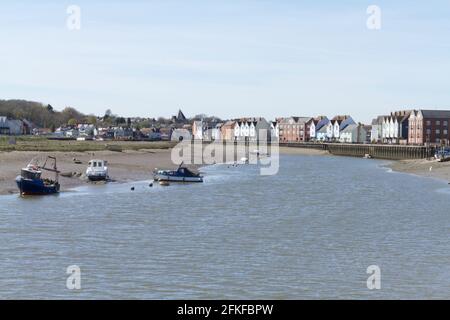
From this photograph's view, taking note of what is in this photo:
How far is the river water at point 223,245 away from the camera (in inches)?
Answer: 816

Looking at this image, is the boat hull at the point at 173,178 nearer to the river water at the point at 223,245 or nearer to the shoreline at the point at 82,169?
the shoreline at the point at 82,169

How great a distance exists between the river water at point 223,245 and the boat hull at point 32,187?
2.65 feet

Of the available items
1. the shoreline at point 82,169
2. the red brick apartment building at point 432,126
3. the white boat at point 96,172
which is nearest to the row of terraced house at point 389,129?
the red brick apartment building at point 432,126

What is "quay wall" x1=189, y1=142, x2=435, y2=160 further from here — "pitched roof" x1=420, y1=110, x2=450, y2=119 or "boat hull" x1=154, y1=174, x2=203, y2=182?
"boat hull" x1=154, y1=174, x2=203, y2=182

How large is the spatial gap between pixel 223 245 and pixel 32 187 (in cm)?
1996

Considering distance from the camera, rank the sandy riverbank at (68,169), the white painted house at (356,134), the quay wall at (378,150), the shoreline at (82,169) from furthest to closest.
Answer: the white painted house at (356,134)
the quay wall at (378,150)
the shoreline at (82,169)
the sandy riverbank at (68,169)

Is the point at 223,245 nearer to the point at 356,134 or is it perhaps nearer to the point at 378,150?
the point at 378,150

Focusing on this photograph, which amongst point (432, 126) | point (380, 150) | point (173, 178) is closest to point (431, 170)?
point (173, 178)

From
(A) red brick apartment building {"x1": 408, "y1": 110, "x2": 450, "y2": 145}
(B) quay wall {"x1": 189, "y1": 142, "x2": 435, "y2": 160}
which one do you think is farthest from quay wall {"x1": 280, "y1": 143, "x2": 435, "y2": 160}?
(A) red brick apartment building {"x1": 408, "y1": 110, "x2": 450, "y2": 145}

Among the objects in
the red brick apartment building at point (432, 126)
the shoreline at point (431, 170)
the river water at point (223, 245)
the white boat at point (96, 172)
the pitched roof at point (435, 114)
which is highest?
the pitched roof at point (435, 114)

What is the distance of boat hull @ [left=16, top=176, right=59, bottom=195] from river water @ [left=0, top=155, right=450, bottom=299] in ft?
2.65

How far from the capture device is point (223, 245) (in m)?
27.3
